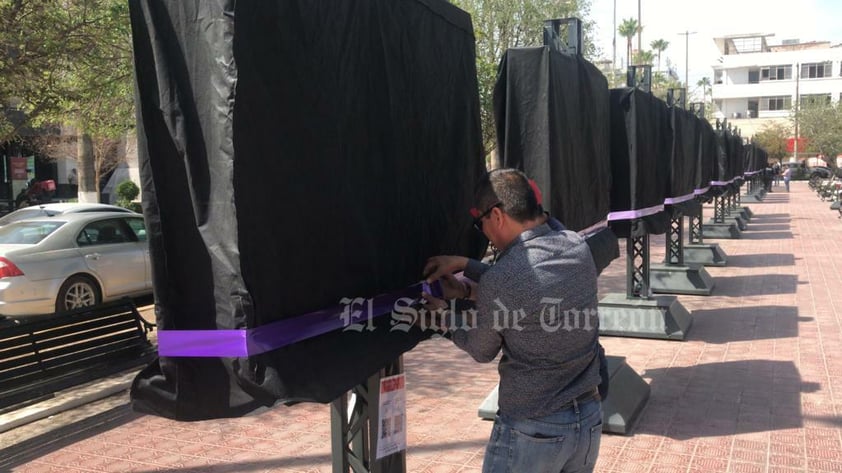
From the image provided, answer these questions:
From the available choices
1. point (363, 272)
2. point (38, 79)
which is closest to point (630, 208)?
point (363, 272)

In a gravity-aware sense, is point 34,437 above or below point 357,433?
below

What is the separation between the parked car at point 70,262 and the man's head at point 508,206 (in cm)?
909

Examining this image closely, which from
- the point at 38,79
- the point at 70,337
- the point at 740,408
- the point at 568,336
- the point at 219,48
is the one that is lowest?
the point at 740,408

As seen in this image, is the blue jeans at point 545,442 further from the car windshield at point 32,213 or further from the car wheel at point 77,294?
the car windshield at point 32,213

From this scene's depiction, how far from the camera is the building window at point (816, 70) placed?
76625mm

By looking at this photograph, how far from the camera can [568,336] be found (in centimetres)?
240

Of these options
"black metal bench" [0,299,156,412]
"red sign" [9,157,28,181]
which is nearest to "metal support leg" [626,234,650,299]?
"black metal bench" [0,299,156,412]

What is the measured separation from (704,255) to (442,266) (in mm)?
13350

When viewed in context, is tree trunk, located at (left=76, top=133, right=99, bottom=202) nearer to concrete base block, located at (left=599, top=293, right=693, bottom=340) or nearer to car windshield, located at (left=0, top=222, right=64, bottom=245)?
car windshield, located at (left=0, top=222, right=64, bottom=245)

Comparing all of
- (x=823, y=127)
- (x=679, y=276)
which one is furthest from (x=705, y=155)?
(x=823, y=127)

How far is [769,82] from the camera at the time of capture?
79.1m

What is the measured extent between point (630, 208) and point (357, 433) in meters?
4.85

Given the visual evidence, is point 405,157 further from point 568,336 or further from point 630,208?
point 630,208

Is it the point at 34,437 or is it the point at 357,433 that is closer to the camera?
the point at 357,433
